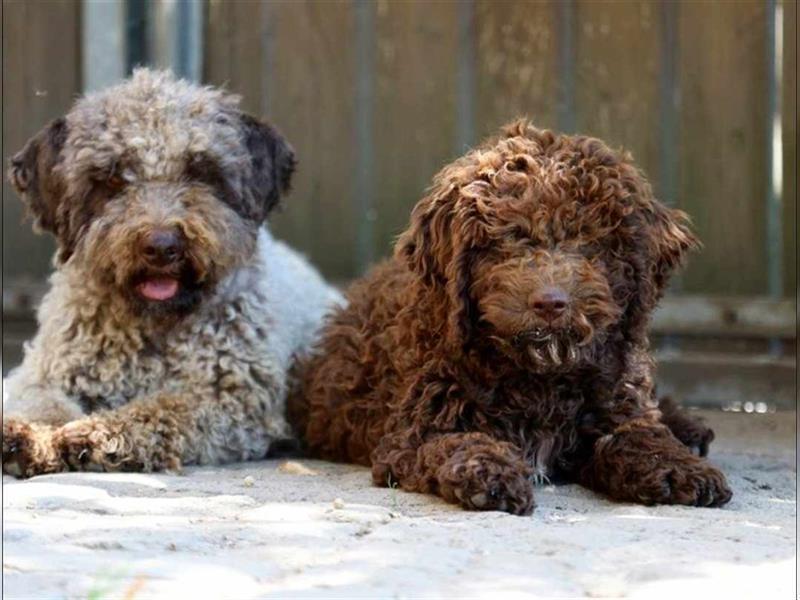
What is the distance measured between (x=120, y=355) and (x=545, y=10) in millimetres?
A: 2967

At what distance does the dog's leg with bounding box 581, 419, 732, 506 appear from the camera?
5105 mm

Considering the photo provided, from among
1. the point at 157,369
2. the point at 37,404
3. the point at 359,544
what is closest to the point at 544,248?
the point at 359,544

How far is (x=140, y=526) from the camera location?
4.54 meters

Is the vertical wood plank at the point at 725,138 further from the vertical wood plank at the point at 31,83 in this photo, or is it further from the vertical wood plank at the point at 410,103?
the vertical wood plank at the point at 31,83

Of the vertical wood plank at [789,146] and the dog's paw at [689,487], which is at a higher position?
the vertical wood plank at [789,146]

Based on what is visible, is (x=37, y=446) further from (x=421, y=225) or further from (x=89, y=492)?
(x=421, y=225)

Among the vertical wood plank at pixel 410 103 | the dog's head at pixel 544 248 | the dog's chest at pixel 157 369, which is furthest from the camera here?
the vertical wood plank at pixel 410 103

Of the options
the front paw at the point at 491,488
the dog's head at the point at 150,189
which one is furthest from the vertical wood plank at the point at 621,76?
the front paw at the point at 491,488

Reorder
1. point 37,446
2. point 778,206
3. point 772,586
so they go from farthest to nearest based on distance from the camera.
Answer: point 778,206 < point 37,446 < point 772,586

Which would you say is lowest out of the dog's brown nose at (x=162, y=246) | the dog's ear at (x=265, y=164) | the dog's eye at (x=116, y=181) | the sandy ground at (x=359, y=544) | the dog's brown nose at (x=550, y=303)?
the sandy ground at (x=359, y=544)

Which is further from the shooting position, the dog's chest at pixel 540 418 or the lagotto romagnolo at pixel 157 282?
the lagotto romagnolo at pixel 157 282

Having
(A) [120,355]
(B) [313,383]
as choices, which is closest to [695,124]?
(B) [313,383]

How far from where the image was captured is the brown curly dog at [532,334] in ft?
16.5

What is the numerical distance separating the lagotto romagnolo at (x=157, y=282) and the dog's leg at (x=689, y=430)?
5.06ft
